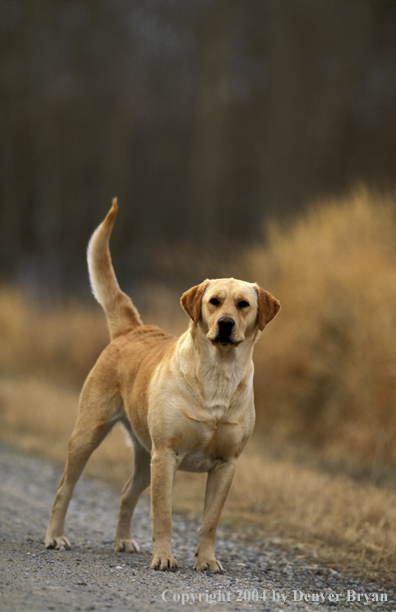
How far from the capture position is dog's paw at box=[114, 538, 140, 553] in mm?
4539

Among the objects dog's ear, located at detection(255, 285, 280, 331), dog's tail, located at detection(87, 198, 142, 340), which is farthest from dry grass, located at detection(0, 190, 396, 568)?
dog's ear, located at detection(255, 285, 280, 331)

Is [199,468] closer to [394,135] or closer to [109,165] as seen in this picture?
[394,135]

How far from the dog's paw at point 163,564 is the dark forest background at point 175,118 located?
47.0ft

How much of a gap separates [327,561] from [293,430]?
446 centimetres

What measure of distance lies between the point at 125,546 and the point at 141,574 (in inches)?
37.5

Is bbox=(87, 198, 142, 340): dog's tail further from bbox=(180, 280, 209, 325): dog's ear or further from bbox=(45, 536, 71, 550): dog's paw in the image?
bbox=(45, 536, 71, 550): dog's paw

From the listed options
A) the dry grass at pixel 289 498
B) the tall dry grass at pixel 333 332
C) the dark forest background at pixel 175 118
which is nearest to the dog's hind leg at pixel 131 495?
the dry grass at pixel 289 498

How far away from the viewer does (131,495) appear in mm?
4637

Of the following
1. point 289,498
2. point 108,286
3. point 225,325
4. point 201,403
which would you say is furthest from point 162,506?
point 289,498

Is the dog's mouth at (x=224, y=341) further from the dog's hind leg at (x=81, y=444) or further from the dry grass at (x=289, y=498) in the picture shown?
the dry grass at (x=289, y=498)

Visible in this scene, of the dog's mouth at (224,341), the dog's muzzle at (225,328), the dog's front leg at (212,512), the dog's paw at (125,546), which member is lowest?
the dog's paw at (125,546)

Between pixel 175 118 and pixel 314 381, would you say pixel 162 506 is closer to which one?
pixel 314 381

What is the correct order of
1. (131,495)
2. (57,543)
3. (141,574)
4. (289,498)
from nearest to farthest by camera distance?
(141,574)
(57,543)
(131,495)
(289,498)

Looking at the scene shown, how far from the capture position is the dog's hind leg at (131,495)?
4.59 m
